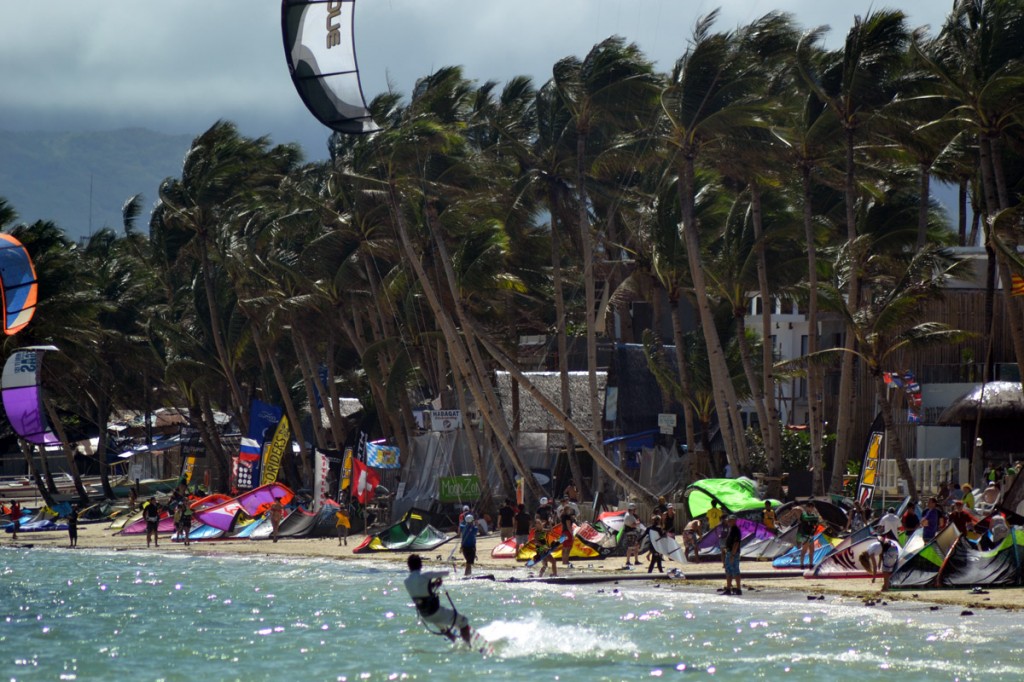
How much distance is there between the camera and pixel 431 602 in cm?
1798

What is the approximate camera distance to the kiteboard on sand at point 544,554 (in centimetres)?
A: 2759

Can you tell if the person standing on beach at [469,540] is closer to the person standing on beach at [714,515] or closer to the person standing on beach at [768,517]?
the person standing on beach at [714,515]

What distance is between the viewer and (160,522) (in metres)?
43.8

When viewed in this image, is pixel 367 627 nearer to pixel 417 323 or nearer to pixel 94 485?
pixel 417 323

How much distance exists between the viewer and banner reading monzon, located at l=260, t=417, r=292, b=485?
43406 mm

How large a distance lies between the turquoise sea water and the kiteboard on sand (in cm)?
49

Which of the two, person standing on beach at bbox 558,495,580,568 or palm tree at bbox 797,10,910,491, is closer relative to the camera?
person standing on beach at bbox 558,495,580,568

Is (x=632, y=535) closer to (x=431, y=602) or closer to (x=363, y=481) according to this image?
(x=363, y=481)

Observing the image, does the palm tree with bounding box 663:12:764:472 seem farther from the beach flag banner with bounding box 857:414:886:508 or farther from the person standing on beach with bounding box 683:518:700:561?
the person standing on beach with bounding box 683:518:700:561

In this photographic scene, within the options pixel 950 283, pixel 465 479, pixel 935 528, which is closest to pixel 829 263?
pixel 950 283

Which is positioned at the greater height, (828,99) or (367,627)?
(828,99)

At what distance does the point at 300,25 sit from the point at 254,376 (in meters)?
43.3

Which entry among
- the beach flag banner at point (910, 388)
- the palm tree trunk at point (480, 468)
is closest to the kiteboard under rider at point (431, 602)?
the beach flag banner at point (910, 388)

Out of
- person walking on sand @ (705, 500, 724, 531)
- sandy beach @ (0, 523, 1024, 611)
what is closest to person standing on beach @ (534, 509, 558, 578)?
sandy beach @ (0, 523, 1024, 611)
